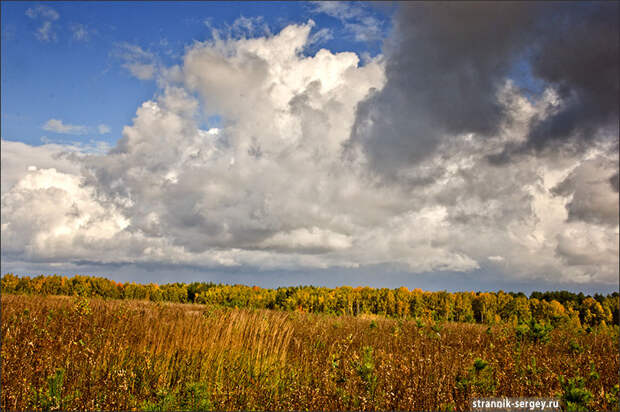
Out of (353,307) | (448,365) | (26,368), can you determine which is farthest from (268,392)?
(353,307)

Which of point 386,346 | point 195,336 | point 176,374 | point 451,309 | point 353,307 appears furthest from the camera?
point 353,307

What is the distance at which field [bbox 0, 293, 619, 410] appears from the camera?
18.3 feet

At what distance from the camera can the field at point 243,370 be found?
220 inches

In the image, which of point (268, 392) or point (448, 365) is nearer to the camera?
point (268, 392)

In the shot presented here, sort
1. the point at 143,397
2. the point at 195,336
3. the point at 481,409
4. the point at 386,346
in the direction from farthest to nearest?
the point at 386,346, the point at 195,336, the point at 143,397, the point at 481,409

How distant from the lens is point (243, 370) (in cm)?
733

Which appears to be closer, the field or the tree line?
the field

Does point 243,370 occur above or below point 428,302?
below

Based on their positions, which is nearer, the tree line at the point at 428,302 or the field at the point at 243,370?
A: the field at the point at 243,370

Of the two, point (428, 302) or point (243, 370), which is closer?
point (243, 370)

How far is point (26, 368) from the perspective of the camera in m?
6.17

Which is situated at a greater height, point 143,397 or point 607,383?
point 607,383

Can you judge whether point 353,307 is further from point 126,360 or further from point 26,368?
point 26,368

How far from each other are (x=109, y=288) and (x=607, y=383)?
29002 millimetres
